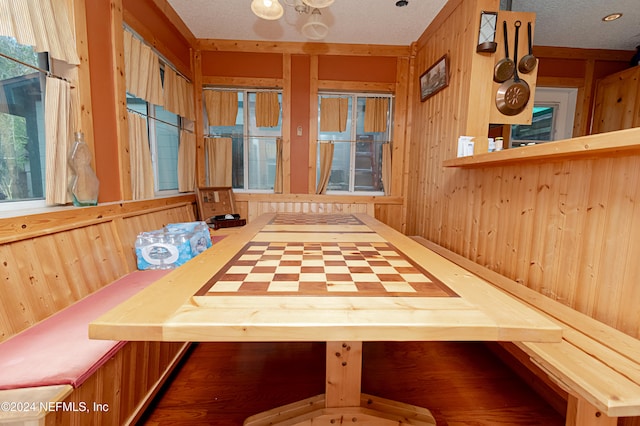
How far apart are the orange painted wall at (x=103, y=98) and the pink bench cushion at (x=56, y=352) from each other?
Result: 1020 millimetres

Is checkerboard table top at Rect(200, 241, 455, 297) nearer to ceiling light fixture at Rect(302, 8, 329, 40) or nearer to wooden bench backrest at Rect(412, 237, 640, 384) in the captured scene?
wooden bench backrest at Rect(412, 237, 640, 384)

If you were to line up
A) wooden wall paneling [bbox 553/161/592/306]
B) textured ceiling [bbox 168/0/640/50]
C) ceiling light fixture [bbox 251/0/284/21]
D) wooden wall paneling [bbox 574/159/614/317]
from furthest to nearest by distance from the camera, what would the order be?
textured ceiling [bbox 168/0/640/50] → ceiling light fixture [bbox 251/0/284/21] → wooden wall paneling [bbox 553/161/592/306] → wooden wall paneling [bbox 574/159/614/317]

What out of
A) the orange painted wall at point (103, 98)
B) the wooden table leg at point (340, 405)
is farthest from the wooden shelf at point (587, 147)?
the orange painted wall at point (103, 98)

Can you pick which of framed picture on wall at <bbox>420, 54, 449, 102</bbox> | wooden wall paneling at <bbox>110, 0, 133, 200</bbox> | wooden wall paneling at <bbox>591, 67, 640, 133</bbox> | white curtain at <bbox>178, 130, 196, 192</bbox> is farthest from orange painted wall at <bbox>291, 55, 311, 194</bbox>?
wooden wall paneling at <bbox>591, 67, 640, 133</bbox>

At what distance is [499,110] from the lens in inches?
87.7

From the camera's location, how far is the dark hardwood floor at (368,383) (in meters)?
1.51

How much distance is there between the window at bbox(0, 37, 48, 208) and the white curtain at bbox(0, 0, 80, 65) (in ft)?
0.39

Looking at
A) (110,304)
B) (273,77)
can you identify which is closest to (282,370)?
(110,304)

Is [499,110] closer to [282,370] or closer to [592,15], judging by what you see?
[592,15]

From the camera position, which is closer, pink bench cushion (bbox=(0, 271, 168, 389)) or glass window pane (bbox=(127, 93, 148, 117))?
pink bench cushion (bbox=(0, 271, 168, 389))

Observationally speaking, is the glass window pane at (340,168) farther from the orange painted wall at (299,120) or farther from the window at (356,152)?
the orange painted wall at (299,120)

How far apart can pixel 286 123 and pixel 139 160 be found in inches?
74.9

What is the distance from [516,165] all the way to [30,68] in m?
2.87

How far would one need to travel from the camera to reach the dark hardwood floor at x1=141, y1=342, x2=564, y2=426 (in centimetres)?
151
